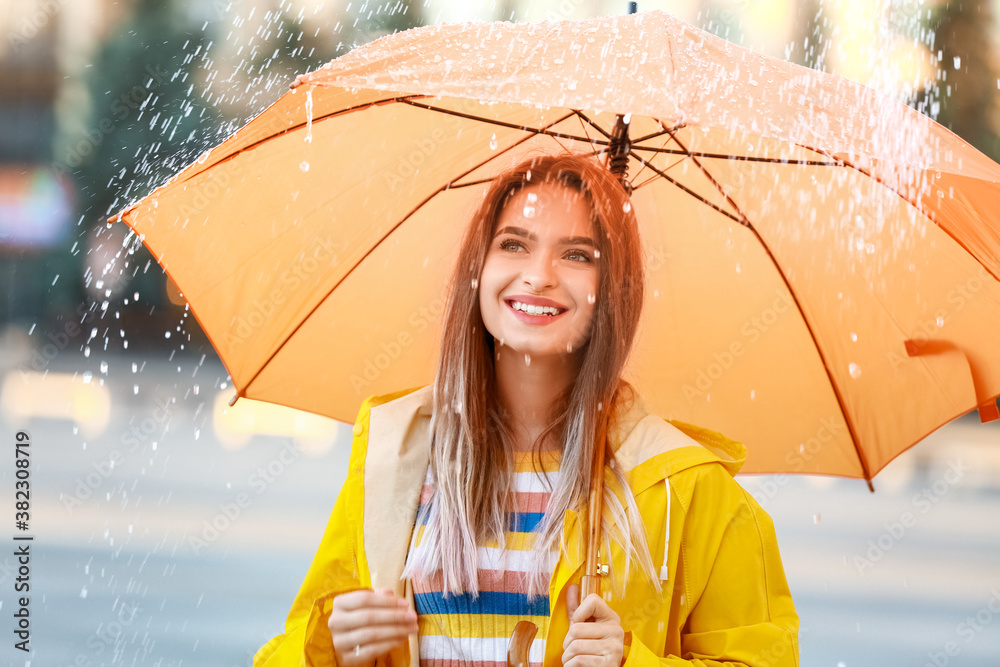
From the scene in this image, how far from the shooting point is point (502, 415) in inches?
102

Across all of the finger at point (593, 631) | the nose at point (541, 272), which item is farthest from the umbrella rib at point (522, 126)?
the finger at point (593, 631)

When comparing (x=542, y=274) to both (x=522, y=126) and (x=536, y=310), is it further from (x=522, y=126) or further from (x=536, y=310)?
(x=522, y=126)

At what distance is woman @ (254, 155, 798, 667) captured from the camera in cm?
228

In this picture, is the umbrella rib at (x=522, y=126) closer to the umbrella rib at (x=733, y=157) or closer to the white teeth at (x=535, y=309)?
the umbrella rib at (x=733, y=157)

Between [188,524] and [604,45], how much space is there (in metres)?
6.46

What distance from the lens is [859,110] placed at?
227 centimetres

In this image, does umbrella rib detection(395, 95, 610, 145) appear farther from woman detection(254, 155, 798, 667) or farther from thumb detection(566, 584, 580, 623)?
thumb detection(566, 584, 580, 623)

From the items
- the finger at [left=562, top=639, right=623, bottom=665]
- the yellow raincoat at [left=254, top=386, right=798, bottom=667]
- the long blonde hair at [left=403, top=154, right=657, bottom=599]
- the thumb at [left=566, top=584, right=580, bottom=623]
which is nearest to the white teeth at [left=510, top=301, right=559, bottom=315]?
the long blonde hair at [left=403, top=154, right=657, bottom=599]

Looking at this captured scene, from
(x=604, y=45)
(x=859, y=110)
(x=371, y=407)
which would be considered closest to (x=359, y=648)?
(x=371, y=407)

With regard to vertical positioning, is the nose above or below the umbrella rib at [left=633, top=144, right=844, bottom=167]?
below

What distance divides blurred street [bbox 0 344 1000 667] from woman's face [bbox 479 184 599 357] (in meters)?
3.43

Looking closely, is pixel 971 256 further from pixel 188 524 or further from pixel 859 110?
pixel 188 524

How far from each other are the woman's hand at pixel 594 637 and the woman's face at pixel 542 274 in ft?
1.95

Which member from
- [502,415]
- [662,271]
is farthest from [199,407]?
[502,415]
